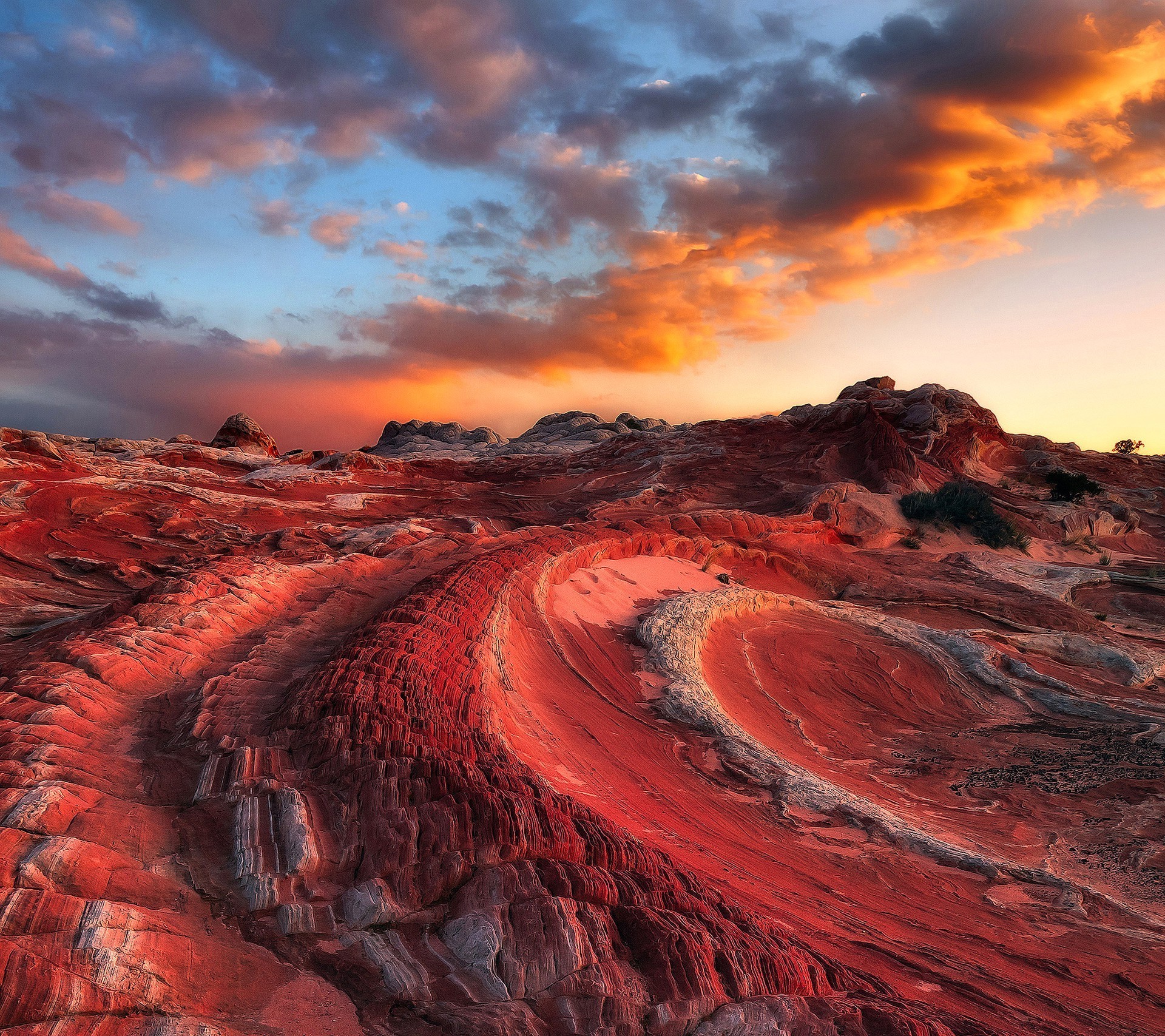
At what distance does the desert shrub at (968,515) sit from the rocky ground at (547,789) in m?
6.54

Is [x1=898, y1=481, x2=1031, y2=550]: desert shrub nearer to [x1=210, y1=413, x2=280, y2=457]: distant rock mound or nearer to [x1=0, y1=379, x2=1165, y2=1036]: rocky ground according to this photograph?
[x1=0, y1=379, x2=1165, y2=1036]: rocky ground

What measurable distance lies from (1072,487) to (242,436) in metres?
40.5

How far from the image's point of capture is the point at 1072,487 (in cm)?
2814

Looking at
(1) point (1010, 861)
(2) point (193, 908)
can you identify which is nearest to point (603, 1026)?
(2) point (193, 908)

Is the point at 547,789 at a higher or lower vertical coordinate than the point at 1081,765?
higher

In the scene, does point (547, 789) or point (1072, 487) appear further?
point (1072, 487)

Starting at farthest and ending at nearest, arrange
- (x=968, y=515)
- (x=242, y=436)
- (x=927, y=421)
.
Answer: (x=242, y=436)
(x=927, y=421)
(x=968, y=515)

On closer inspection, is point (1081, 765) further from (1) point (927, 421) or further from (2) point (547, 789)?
(1) point (927, 421)

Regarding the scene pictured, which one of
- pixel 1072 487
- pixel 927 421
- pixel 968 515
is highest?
pixel 927 421

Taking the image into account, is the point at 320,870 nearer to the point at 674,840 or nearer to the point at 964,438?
the point at 674,840

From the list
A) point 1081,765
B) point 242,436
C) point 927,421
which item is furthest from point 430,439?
point 1081,765

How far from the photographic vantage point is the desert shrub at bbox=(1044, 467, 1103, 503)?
2792 centimetres

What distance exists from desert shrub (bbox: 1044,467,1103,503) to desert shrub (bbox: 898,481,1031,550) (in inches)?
269

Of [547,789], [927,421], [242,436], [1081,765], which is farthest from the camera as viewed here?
[242,436]
